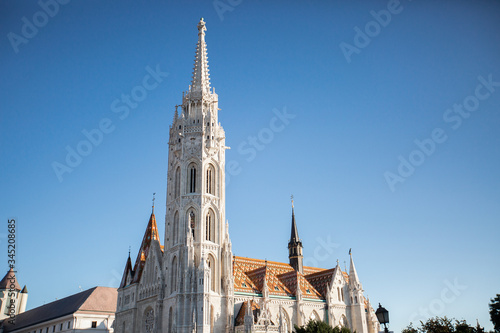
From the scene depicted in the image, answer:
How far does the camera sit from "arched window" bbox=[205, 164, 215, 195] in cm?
5812

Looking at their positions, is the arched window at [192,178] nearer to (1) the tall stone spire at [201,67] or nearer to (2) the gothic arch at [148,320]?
(1) the tall stone spire at [201,67]

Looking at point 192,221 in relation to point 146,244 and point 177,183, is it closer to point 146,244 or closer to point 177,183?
point 177,183

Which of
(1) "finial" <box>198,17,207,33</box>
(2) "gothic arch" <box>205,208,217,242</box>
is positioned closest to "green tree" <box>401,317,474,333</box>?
(2) "gothic arch" <box>205,208,217,242</box>

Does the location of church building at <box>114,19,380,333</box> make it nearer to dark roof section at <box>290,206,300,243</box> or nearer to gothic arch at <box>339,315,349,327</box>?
gothic arch at <box>339,315,349,327</box>

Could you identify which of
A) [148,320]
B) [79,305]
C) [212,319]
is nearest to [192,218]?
[212,319]

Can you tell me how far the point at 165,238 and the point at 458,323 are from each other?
34.2 meters

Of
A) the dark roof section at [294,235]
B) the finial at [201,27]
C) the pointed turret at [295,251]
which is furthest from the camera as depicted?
the dark roof section at [294,235]

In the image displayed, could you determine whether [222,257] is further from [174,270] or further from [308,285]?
[308,285]

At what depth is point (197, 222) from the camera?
55.2 metres

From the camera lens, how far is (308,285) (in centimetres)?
6419

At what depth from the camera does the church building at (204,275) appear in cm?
5125

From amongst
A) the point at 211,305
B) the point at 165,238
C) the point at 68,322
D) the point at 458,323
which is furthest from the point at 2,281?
the point at 458,323

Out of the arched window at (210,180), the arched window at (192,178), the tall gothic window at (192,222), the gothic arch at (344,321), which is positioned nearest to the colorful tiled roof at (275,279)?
the gothic arch at (344,321)

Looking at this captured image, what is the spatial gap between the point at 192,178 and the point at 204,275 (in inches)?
515
